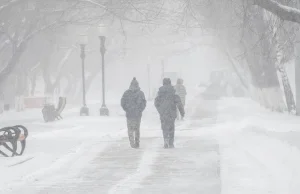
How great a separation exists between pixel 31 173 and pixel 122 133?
29.8ft

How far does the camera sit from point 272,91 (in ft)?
94.7

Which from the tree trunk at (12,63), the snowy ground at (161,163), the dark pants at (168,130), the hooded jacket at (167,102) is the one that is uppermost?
the tree trunk at (12,63)

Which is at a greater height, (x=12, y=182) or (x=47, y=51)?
(x=47, y=51)

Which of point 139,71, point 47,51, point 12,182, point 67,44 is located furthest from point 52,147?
point 139,71

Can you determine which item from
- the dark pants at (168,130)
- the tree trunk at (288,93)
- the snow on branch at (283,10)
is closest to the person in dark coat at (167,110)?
the dark pants at (168,130)

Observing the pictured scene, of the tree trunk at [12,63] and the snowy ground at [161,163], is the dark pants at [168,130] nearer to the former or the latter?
the snowy ground at [161,163]

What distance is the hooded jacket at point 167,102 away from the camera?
16.5 metres

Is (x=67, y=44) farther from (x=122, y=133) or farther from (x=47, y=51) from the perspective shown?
(x=122, y=133)

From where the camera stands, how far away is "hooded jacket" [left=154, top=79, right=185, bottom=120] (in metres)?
16.5

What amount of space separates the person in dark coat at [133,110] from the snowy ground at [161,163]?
0.34 m

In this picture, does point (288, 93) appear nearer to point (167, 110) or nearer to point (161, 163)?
point (167, 110)

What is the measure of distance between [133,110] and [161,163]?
323 centimetres

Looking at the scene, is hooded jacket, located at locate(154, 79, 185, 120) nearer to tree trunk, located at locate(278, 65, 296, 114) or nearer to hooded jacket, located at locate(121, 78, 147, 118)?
hooded jacket, located at locate(121, 78, 147, 118)

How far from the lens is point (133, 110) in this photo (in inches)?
648
